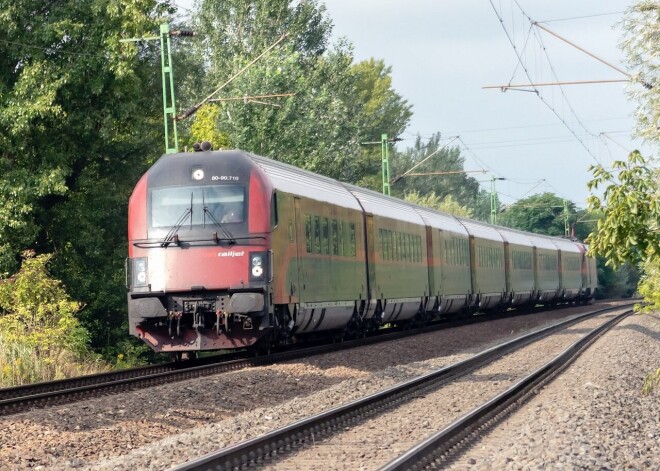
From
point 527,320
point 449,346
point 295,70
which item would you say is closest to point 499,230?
point 527,320

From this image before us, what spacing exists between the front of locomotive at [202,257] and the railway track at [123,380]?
58cm

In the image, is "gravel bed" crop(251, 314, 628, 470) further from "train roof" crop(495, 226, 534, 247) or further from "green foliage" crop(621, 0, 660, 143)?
"train roof" crop(495, 226, 534, 247)

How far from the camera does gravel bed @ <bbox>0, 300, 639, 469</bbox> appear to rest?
9781 mm

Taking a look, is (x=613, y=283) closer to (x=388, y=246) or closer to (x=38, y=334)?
(x=388, y=246)

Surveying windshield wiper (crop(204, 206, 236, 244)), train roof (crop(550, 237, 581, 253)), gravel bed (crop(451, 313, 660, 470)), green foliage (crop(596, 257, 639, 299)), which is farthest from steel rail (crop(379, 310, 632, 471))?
green foliage (crop(596, 257, 639, 299))

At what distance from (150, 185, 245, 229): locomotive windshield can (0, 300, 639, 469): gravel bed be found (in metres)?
2.47

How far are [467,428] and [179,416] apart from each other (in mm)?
3277

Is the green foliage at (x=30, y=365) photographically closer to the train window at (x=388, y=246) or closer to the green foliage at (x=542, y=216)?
the train window at (x=388, y=246)

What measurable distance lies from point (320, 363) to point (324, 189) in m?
4.16

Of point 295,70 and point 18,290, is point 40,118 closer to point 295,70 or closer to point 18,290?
point 18,290

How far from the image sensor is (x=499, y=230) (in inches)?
1825

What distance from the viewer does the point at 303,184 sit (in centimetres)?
2034

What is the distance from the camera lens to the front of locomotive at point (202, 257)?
17344mm

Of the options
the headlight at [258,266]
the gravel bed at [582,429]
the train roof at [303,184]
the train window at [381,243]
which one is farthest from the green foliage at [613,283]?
the headlight at [258,266]
